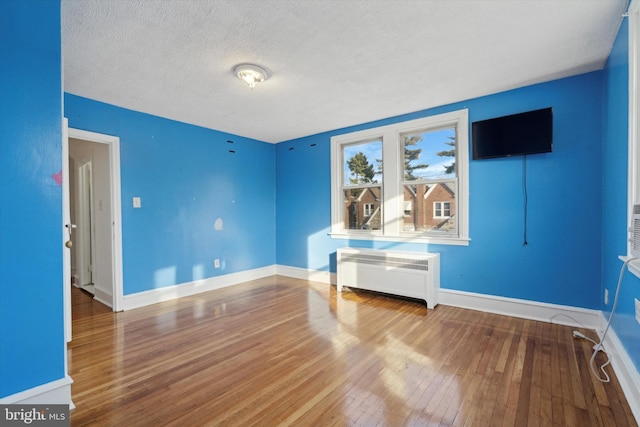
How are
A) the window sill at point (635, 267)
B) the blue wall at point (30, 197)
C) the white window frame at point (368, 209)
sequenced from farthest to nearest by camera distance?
1. the white window frame at point (368, 209)
2. the window sill at point (635, 267)
3. the blue wall at point (30, 197)

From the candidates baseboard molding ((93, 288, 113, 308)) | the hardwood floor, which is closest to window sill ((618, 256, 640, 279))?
the hardwood floor

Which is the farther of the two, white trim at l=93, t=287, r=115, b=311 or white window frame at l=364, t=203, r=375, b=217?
white window frame at l=364, t=203, r=375, b=217

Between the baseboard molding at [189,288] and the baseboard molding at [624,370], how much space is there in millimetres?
4521

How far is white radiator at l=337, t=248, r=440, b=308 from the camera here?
142 inches

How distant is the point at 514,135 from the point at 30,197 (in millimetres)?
4154

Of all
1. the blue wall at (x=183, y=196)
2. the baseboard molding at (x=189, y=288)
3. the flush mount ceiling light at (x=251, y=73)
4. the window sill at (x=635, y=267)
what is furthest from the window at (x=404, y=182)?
the flush mount ceiling light at (x=251, y=73)

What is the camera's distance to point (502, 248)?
3.34 m

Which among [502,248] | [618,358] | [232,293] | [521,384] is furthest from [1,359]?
[502,248]

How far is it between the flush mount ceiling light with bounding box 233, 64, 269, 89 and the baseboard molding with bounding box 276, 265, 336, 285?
320 cm

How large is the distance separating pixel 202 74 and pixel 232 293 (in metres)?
2.96

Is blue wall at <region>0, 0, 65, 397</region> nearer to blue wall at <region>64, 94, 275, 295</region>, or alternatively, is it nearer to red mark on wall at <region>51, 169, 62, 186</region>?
red mark on wall at <region>51, 169, 62, 186</region>

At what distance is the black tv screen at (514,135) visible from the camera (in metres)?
3.03

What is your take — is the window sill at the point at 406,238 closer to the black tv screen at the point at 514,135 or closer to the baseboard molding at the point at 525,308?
the baseboard molding at the point at 525,308

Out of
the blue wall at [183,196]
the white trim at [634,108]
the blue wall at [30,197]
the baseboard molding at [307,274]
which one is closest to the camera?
the blue wall at [30,197]
